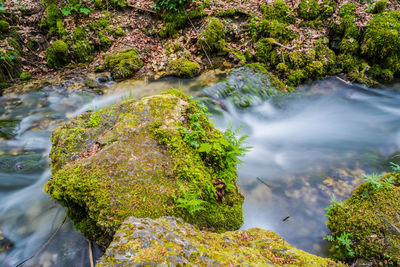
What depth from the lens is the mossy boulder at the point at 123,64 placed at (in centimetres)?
840

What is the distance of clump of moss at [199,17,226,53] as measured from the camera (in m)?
8.51

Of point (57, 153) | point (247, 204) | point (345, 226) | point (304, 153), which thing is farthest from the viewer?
point (304, 153)

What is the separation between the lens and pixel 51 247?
3.63 m

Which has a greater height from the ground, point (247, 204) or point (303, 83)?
point (303, 83)

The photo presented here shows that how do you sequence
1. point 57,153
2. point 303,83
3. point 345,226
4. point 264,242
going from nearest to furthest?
point 264,242, point 345,226, point 57,153, point 303,83

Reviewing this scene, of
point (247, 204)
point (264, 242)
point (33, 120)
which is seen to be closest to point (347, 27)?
point (247, 204)

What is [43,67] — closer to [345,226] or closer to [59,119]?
[59,119]

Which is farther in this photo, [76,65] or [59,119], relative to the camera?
[76,65]

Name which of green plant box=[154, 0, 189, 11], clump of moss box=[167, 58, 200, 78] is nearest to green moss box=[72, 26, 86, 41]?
green plant box=[154, 0, 189, 11]

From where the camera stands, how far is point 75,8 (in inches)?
359

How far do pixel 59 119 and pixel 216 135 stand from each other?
5758mm

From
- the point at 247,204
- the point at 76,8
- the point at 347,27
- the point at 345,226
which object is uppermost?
the point at 76,8

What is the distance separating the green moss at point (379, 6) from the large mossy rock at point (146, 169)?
378 inches

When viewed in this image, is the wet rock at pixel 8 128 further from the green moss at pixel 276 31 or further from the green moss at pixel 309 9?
the green moss at pixel 309 9
